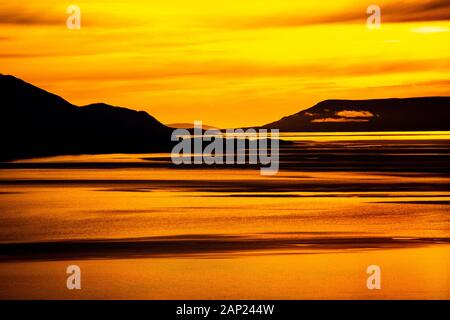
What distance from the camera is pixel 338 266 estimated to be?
16.8 m

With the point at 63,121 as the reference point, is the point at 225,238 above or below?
below

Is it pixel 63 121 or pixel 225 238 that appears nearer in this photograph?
pixel 225 238

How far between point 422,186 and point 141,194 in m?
10.0

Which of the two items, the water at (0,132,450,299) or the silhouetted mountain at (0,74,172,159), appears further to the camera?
the silhouetted mountain at (0,74,172,159)

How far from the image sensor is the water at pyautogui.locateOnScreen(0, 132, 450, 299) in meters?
15.4

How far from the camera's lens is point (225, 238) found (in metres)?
20.4

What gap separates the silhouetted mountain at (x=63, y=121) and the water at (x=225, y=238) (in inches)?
2828

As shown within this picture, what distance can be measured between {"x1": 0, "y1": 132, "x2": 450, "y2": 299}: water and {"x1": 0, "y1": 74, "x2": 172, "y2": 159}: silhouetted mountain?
71.8 metres

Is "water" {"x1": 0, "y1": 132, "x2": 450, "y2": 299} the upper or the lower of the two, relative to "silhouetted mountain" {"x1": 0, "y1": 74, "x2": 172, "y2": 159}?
lower

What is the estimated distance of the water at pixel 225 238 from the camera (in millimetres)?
15391

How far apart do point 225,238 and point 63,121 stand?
114 m

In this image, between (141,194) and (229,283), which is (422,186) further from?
(229,283)

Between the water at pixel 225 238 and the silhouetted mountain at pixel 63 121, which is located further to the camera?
the silhouetted mountain at pixel 63 121

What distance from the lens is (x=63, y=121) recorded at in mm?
132625
